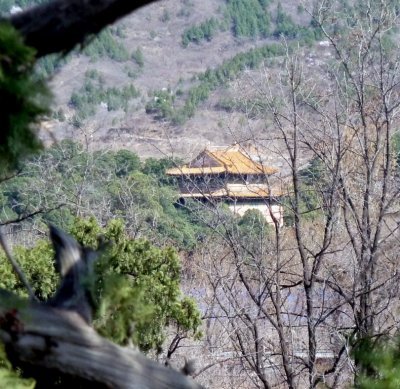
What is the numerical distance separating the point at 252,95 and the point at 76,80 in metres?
48.5

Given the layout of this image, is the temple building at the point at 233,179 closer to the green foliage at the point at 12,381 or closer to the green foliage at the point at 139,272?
the green foliage at the point at 139,272

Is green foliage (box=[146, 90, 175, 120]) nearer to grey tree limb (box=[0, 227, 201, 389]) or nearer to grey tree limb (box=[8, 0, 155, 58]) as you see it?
grey tree limb (box=[0, 227, 201, 389])

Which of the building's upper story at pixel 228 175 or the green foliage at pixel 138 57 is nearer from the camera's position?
the building's upper story at pixel 228 175

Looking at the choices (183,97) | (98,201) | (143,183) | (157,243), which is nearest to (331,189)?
(157,243)

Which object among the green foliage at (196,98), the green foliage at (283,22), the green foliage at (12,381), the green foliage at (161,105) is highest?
the green foliage at (12,381)

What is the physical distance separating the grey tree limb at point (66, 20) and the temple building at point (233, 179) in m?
7.43

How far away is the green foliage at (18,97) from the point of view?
189cm

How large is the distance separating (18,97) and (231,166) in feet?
27.8

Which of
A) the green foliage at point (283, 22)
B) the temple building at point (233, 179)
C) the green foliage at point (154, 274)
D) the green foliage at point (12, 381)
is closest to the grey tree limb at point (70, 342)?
the green foliage at point (12, 381)

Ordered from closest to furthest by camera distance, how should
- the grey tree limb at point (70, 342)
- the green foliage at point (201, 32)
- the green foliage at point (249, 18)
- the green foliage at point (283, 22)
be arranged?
1. the grey tree limb at point (70, 342)
2. the green foliage at point (283, 22)
3. the green foliage at point (249, 18)
4. the green foliage at point (201, 32)

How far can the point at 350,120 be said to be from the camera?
9.85m

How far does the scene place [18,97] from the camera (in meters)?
1.95

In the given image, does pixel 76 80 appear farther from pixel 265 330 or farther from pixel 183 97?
pixel 265 330

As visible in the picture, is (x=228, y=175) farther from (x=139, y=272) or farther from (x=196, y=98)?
(x=196, y=98)
